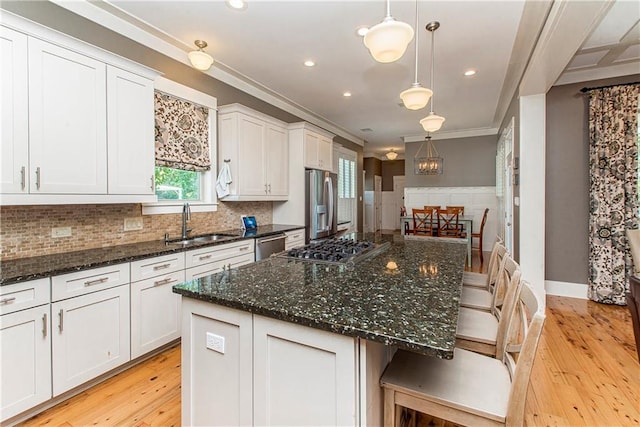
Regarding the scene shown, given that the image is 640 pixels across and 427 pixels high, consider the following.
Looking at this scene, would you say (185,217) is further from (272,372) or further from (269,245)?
(272,372)

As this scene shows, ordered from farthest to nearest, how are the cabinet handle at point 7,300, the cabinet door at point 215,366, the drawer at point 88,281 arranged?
the drawer at point 88,281 → the cabinet handle at point 7,300 → the cabinet door at point 215,366

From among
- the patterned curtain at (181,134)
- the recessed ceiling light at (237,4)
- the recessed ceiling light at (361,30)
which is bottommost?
the patterned curtain at (181,134)

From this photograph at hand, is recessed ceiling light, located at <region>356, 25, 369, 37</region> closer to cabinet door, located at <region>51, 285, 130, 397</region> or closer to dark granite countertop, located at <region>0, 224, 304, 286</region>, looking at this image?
dark granite countertop, located at <region>0, 224, 304, 286</region>

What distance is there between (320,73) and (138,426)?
12.3 ft

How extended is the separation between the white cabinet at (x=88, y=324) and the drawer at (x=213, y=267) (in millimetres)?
559

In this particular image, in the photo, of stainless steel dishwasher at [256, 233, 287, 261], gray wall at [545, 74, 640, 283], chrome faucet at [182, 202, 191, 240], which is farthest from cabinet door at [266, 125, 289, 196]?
gray wall at [545, 74, 640, 283]

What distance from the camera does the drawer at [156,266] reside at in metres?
2.24

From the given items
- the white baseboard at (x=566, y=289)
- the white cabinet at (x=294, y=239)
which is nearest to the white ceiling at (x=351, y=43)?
the white cabinet at (x=294, y=239)

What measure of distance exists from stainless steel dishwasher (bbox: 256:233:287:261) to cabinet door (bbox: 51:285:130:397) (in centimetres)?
145

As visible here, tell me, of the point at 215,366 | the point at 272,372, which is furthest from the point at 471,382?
the point at 215,366

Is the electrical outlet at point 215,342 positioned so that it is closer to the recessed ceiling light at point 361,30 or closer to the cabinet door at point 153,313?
the cabinet door at point 153,313

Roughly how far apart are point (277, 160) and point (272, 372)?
3507 mm

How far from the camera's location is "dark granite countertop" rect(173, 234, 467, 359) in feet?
3.13

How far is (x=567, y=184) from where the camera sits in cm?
392
